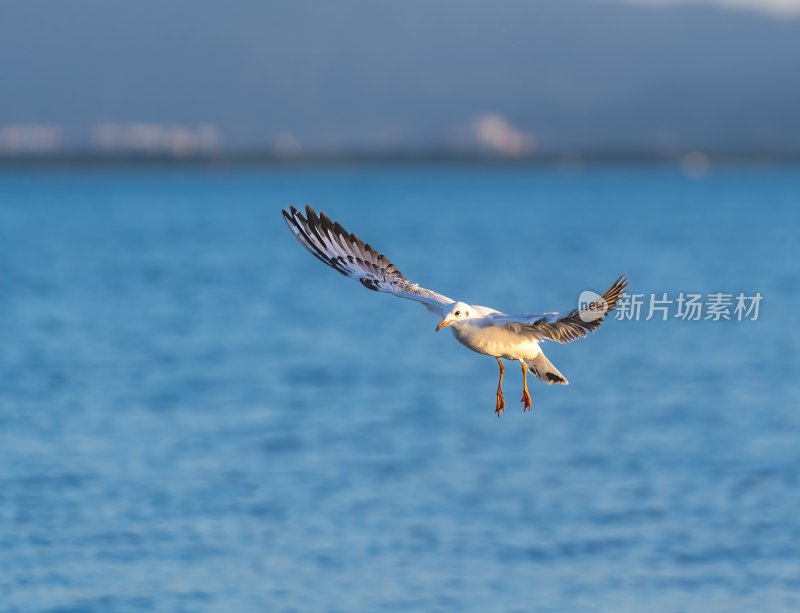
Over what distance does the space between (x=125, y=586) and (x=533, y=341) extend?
47.8ft

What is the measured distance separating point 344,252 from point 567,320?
3.09 metres

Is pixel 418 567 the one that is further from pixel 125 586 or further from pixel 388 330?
pixel 388 330

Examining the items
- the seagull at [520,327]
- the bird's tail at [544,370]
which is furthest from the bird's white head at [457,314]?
the bird's tail at [544,370]

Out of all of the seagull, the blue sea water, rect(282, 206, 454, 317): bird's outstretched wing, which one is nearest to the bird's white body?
the seagull

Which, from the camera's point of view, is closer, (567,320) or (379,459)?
(567,320)

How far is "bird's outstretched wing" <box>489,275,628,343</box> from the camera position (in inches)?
391

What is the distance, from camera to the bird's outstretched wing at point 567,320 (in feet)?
32.6

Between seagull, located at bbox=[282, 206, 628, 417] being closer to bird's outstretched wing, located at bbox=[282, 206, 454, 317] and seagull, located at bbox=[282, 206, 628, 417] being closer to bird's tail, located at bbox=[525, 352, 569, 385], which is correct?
bird's tail, located at bbox=[525, 352, 569, 385]

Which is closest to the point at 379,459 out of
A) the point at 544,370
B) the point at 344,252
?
the point at 344,252

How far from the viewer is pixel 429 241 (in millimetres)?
109375

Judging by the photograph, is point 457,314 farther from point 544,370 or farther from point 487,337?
point 544,370

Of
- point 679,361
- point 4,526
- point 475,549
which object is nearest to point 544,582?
point 475,549

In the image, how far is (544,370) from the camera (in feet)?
35.2

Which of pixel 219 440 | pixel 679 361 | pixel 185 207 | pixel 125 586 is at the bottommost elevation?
pixel 125 586
